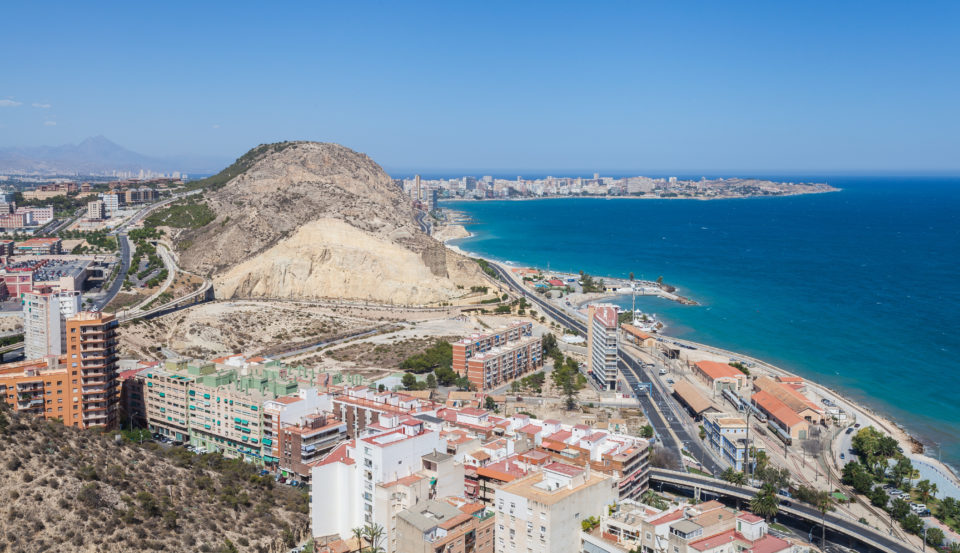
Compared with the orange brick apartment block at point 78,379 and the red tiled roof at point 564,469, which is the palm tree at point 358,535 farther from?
the orange brick apartment block at point 78,379

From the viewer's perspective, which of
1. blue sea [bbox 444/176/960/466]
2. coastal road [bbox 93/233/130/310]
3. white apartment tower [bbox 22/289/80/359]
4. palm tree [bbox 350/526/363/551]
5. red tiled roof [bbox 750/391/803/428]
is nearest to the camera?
palm tree [bbox 350/526/363/551]

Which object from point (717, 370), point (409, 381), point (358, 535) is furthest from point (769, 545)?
point (717, 370)

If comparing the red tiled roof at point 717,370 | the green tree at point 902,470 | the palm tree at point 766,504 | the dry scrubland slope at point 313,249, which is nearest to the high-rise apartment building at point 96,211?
the dry scrubland slope at point 313,249

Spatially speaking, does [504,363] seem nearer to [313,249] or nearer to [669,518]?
[669,518]

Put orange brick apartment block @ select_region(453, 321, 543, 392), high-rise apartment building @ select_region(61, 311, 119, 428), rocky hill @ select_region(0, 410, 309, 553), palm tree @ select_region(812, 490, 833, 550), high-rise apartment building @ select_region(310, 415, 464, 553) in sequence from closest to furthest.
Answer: rocky hill @ select_region(0, 410, 309, 553)
high-rise apartment building @ select_region(310, 415, 464, 553)
palm tree @ select_region(812, 490, 833, 550)
high-rise apartment building @ select_region(61, 311, 119, 428)
orange brick apartment block @ select_region(453, 321, 543, 392)

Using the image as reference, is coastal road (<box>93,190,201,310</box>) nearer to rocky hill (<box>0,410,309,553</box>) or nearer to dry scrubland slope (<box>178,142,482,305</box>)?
dry scrubland slope (<box>178,142,482,305</box>)

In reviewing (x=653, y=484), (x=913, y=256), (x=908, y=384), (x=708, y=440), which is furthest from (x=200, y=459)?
(x=913, y=256)

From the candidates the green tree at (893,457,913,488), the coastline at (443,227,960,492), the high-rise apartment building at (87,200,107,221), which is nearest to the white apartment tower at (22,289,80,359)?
the coastline at (443,227,960,492)
